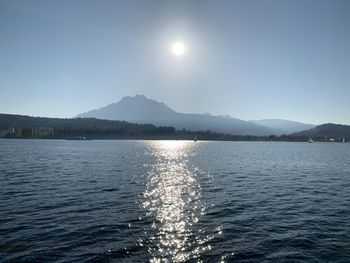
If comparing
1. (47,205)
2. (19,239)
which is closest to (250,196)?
(47,205)

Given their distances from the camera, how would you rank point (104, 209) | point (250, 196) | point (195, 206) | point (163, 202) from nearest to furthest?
point (104, 209), point (195, 206), point (163, 202), point (250, 196)

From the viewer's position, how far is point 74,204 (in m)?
44.4

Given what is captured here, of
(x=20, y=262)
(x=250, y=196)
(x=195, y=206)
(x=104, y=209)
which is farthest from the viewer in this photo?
(x=250, y=196)

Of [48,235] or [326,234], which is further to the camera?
[326,234]

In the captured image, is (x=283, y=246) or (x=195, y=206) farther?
(x=195, y=206)

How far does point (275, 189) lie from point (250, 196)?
420 inches

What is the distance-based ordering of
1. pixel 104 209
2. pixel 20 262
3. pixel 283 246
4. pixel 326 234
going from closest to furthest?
1. pixel 20 262
2. pixel 283 246
3. pixel 326 234
4. pixel 104 209

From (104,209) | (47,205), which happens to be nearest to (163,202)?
(104,209)

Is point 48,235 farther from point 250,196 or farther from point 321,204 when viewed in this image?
point 321,204

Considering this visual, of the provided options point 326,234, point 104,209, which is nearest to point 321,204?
point 326,234

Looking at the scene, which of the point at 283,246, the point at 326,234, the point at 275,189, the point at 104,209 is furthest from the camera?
the point at 275,189

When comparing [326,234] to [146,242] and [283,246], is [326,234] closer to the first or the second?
[283,246]

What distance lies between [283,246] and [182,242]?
927 cm

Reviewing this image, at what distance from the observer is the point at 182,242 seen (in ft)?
97.0
